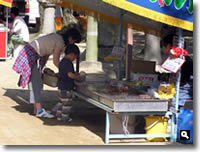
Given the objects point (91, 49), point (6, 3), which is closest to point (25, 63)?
point (6, 3)

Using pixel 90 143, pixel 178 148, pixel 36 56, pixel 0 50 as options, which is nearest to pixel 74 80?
pixel 36 56

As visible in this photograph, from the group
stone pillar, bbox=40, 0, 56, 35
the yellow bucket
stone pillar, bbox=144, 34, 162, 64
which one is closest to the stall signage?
the yellow bucket

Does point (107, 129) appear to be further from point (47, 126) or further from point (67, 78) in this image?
point (67, 78)

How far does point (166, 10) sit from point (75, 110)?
339 centimetres

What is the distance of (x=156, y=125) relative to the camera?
282 inches

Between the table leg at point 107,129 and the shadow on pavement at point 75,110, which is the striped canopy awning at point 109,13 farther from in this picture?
the table leg at point 107,129

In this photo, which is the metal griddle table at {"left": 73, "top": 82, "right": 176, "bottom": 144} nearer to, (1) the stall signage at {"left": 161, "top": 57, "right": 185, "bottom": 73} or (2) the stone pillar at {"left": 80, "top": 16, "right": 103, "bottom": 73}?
(1) the stall signage at {"left": 161, "top": 57, "right": 185, "bottom": 73}

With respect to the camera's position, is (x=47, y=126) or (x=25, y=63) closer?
(x=47, y=126)

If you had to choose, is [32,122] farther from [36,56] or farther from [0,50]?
[0,50]

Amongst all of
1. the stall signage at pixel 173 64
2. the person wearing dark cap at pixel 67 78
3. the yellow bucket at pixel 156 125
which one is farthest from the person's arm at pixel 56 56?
the stall signage at pixel 173 64

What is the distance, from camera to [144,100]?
6805 mm

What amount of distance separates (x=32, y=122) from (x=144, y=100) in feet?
6.84

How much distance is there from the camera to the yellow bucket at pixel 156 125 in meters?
7.14

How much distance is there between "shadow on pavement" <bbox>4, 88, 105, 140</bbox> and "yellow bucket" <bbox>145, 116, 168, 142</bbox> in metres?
0.69
